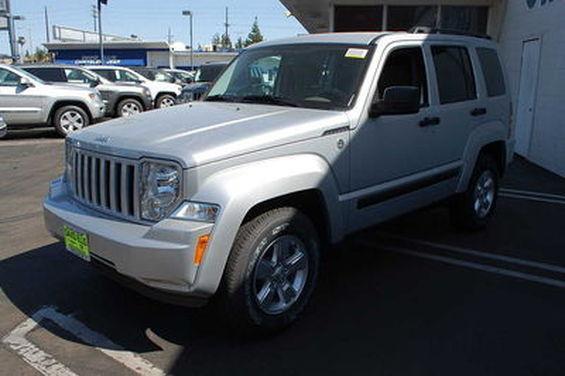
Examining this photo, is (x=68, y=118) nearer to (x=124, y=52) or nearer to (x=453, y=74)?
(x=453, y=74)

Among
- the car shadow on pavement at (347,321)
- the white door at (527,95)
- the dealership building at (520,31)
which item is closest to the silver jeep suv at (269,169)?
the car shadow on pavement at (347,321)

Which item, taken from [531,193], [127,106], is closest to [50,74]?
[127,106]

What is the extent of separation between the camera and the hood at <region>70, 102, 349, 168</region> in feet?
10.9

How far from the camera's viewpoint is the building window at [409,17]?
572 inches

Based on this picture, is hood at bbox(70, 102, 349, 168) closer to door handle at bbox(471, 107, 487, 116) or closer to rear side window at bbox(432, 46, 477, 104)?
rear side window at bbox(432, 46, 477, 104)

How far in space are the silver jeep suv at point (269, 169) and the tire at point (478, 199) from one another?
36 centimetres

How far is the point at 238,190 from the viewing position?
128 inches

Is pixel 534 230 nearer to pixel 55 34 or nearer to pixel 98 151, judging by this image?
pixel 98 151

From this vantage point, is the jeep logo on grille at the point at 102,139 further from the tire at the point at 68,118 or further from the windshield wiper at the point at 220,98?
the tire at the point at 68,118

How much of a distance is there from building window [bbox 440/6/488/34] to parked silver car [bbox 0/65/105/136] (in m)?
8.94

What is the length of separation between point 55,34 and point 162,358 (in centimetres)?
8369

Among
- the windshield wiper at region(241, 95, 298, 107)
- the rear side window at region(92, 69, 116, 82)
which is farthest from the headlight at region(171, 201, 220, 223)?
the rear side window at region(92, 69, 116, 82)

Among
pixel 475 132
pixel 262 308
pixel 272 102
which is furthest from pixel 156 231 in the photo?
pixel 475 132

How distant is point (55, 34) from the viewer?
78.1 metres
